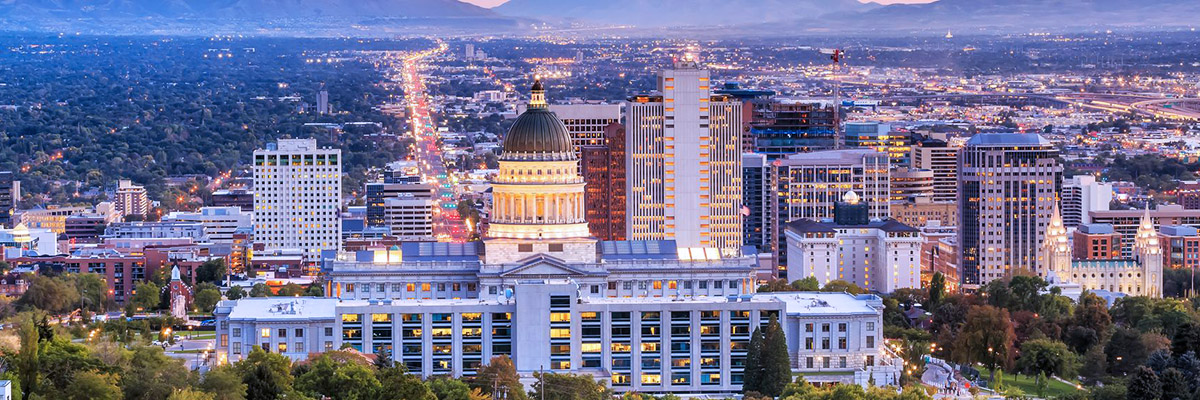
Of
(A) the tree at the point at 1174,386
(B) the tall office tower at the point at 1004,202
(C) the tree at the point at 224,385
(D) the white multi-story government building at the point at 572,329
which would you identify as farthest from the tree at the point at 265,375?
(B) the tall office tower at the point at 1004,202

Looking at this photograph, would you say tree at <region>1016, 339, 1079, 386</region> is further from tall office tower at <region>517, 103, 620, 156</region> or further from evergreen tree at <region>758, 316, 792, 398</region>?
tall office tower at <region>517, 103, 620, 156</region>

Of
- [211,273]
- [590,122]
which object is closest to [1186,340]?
[211,273]

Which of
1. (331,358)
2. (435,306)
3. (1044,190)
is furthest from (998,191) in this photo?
(331,358)

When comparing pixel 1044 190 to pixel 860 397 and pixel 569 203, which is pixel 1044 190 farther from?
pixel 860 397

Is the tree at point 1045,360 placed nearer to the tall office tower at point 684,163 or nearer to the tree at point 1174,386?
the tree at point 1174,386

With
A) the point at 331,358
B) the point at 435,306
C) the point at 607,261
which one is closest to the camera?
the point at 331,358

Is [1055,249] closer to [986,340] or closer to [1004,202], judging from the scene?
[1004,202]
